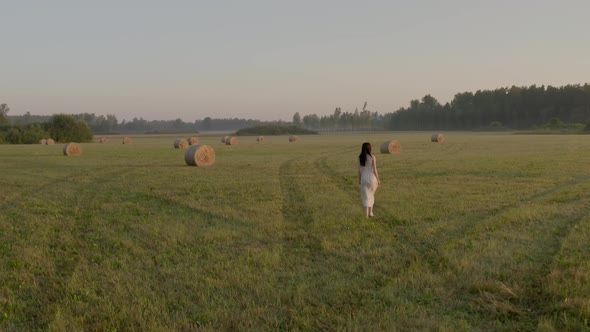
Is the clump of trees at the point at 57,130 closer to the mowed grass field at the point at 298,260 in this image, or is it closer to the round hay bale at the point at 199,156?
the round hay bale at the point at 199,156

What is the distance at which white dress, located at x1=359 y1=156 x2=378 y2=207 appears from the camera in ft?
34.8

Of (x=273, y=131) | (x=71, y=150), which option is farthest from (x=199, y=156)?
(x=273, y=131)

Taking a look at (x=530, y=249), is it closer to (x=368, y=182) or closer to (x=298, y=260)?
(x=368, y=182)

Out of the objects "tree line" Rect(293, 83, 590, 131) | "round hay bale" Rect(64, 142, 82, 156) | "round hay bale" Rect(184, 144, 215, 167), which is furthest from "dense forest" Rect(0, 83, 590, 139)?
"round hay bale" Rect(184, 144, 215, 167)

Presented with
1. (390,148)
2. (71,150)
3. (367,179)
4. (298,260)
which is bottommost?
(298,260)

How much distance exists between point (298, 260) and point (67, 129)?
7972 cm

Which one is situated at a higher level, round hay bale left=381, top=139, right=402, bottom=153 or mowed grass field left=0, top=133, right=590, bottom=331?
round hay bale left=381, top=139, right=402, bottom=153

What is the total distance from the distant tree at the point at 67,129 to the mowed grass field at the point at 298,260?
222 ft

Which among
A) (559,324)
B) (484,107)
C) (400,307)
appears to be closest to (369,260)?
(400,307)

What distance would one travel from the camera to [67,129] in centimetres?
7500

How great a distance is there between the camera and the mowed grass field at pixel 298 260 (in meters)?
5.27

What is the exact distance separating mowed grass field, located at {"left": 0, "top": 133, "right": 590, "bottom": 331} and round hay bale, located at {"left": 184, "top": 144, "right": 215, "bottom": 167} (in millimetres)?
9557

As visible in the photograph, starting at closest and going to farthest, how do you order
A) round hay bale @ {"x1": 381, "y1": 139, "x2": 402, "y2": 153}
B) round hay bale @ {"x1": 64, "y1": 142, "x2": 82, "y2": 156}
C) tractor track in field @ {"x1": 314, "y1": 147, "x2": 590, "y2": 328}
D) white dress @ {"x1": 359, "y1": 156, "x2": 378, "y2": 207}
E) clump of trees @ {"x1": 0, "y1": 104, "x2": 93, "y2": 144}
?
tractor track in field @ {"x1": 314, "y1": 147, "x2": 590, "y2": 328}, white dress @ {"x1": 359, "y1": 156, "x2": 378, "y2": 207}, round hay bale @ {"x1": 381, "y1": 139, "x2": 402, "y2": 153}, round hay bale @ {"x1": 64, "y1": 142, "x2": 82, "y2": 156}, clump of trees @ {"x1": 0, "y1": 104, "x2": 93, "y2": 144}

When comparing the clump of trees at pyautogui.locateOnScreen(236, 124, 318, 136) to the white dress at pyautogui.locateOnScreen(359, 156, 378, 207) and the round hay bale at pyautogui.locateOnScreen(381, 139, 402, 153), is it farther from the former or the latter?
the white dress at pyautogui.locateOnScreen(359, 156, 378, 207)
